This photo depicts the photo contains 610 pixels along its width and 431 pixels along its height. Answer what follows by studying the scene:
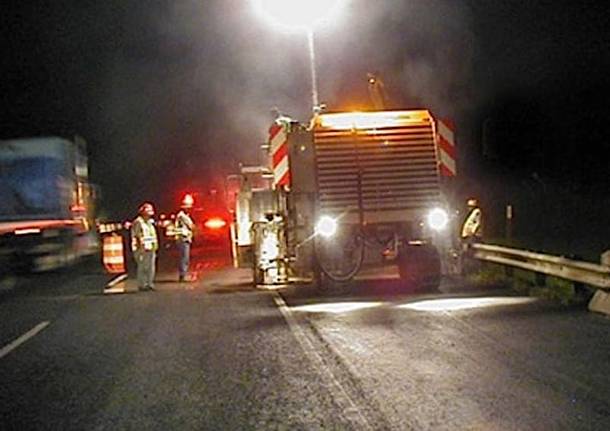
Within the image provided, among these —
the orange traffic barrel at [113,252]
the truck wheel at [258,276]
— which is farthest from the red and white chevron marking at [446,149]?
the orange traffic barrel at [113,252]

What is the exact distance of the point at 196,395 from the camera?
9312 mm

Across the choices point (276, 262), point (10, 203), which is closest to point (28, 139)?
point (10, 203)

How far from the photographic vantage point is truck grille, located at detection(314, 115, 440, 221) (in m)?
18.0

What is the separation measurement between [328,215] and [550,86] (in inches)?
1129

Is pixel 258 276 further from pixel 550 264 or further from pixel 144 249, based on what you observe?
pixel 550 264

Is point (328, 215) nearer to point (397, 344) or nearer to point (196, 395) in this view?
point (397, 344)

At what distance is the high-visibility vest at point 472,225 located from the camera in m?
21.4

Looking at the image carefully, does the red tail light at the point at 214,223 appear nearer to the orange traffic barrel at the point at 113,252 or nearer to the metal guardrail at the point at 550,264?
the orange traffic barrel at the point at 113,252

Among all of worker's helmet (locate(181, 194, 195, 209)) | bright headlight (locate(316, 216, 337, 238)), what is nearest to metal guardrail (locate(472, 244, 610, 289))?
bright headlight (locate(316, 216, 337, 238))

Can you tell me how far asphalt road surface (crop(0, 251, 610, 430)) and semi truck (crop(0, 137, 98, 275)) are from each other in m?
9.04

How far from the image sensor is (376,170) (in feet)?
59.2

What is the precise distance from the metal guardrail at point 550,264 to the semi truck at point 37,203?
36.6 feet

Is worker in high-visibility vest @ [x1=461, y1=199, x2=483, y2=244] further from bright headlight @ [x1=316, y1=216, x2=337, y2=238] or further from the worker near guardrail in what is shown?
bright headlight @ [x1=316, y1=216, x2=337, y2=238]

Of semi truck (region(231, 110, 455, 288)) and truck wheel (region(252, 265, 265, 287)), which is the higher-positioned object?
semi truck (region(231, 110, 455, 288))
